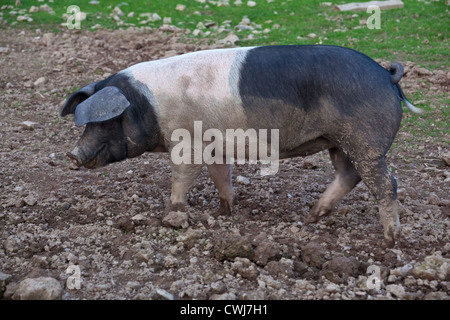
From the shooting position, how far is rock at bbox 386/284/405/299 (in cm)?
344

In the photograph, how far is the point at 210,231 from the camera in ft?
14.3

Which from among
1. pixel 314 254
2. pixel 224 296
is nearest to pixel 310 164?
pixel 314 254

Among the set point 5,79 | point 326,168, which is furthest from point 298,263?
point 5,79

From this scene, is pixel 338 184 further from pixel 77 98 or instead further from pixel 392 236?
pixel 77 98

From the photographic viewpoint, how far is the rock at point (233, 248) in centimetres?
388

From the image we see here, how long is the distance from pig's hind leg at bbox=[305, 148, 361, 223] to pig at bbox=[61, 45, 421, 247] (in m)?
0.12

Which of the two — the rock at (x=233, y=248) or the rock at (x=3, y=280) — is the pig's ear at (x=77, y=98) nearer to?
the rock at (x=3, y=280)

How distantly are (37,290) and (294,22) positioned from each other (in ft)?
29.1

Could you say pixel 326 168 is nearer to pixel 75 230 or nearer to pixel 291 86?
pixel 291 86

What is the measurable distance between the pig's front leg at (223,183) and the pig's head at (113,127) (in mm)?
568

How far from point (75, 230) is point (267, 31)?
23.3ft

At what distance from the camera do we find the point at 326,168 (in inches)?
231

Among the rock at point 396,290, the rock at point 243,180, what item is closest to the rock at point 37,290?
the rock at point 396,290

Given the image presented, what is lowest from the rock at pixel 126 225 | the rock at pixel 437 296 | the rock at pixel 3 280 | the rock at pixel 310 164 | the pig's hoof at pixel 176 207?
the rock at pixel 310 164
